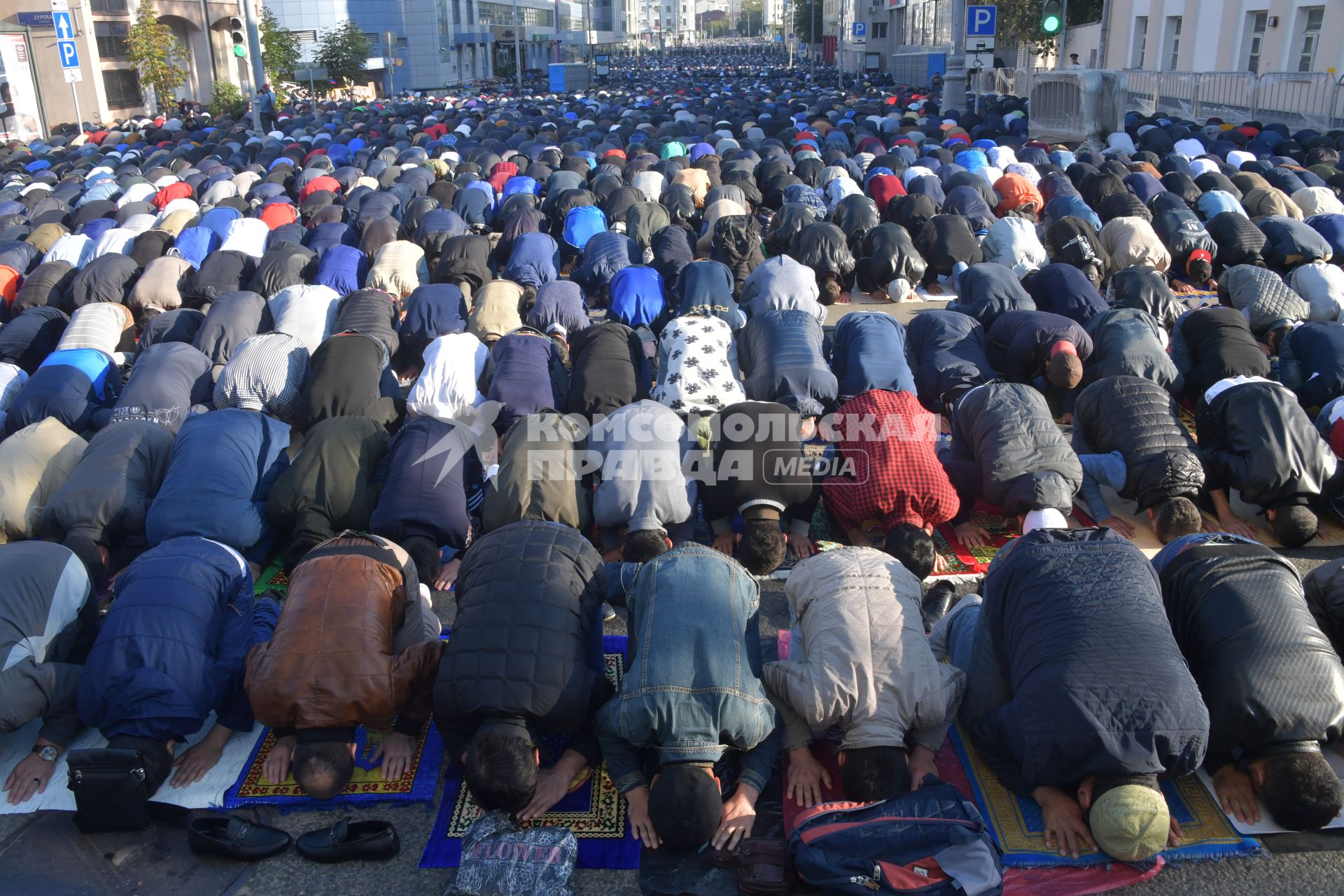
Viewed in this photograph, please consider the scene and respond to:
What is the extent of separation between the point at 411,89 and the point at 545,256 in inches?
1588

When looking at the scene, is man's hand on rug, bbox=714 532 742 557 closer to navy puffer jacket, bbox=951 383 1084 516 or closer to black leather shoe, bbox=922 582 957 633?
black leather shoe, bbox=922 582 957 633

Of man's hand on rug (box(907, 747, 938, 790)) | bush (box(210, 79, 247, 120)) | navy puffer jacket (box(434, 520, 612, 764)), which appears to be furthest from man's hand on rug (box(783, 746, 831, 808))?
bush (box(210, 79, 247, 120))

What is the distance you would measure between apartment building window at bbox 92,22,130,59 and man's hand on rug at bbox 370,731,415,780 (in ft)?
102

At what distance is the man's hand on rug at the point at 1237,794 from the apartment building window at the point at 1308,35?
20.8 m

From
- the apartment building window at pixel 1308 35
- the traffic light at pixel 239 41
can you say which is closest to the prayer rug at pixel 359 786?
the traffic light at pixel 239 41

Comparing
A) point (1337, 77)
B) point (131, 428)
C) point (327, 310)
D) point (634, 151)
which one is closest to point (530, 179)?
point (634, 151)

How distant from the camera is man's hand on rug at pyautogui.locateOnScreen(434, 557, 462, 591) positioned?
482 centimetres

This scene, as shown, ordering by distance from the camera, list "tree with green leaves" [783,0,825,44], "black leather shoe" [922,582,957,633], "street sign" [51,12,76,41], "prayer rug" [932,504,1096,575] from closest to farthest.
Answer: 1. "black leather shoe" [922,582,957,633]
2. "prayer rug" [932,504,1096,575]
3. "street sign" [51,12,76,41]
4. "tree with green leaves" [783,0,825,44]

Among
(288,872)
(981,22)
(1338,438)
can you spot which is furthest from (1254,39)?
(288,872)

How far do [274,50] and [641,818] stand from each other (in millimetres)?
32939

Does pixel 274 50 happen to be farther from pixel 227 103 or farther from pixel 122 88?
pixel 122 88

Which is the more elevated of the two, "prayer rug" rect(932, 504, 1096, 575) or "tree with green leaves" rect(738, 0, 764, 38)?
"tree with green leaves" rect(738, 0, 764, 38)

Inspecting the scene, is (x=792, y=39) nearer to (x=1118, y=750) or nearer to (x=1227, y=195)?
(x=1227, y=195)

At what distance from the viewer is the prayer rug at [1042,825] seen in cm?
319
